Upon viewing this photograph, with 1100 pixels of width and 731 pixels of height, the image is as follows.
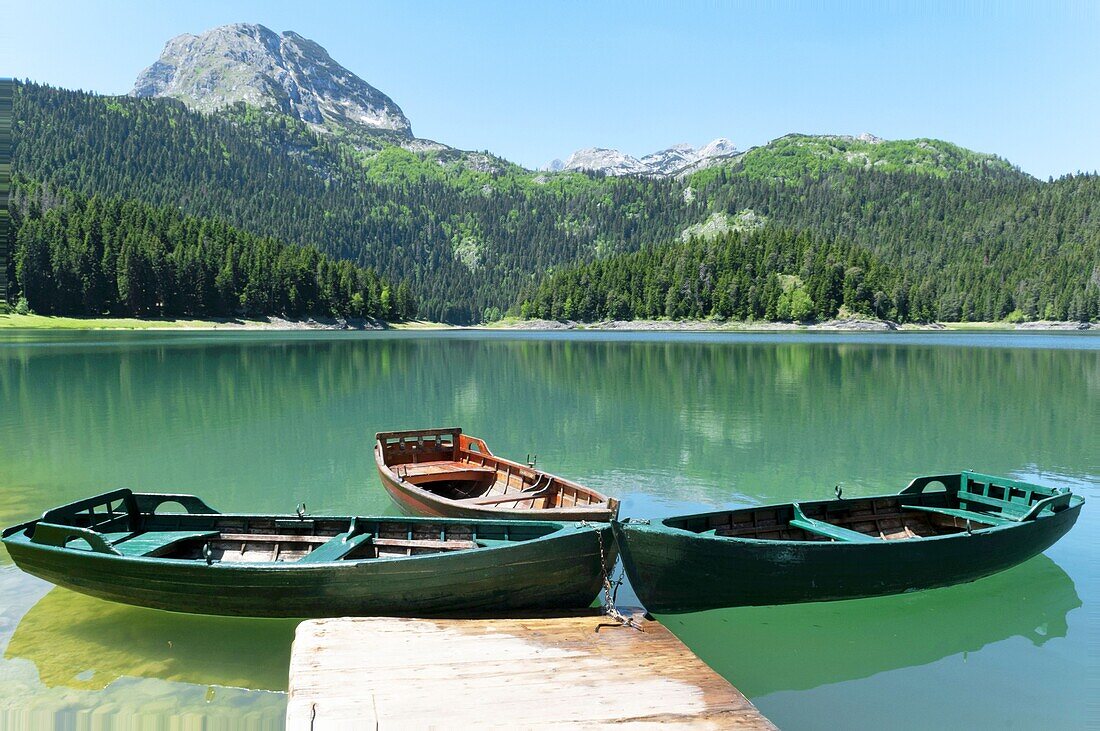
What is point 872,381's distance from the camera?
167ft

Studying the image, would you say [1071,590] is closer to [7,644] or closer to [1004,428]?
[7,644]

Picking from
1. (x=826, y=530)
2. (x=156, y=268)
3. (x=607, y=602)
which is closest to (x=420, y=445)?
(x=607, y=602)

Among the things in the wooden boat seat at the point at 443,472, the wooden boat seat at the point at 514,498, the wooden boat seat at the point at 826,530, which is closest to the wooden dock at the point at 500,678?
the wooden boat seat at the point at 826,530

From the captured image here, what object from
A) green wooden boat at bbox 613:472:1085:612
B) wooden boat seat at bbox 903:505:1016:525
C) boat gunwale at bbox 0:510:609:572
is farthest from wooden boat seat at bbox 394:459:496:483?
wooden boat seat at bbox 903:505:1016:525

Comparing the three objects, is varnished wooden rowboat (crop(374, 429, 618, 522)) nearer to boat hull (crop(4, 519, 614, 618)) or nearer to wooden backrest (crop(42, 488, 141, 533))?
boat hull (crop(4, 519, 614, 618))

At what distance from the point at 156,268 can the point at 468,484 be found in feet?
460

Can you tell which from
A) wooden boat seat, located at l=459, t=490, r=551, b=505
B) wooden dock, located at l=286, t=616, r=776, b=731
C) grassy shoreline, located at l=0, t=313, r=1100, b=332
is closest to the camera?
wooden dock, located at l=286, t=616, r=776, b=731

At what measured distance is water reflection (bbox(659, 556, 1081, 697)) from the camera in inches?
403

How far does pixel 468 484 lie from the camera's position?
19.8m

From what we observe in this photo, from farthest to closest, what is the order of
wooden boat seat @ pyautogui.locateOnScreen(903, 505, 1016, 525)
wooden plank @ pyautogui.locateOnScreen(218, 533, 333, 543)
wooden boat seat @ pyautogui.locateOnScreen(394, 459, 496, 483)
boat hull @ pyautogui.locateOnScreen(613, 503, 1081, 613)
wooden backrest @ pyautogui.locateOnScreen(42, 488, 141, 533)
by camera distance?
wooden boat seat @ pyautogui.locateOnScreen(394, 459, 496, 483), wooden boat seat @ pyautogui.locateOnScreen(903, 505, 1016, 525), wooden backrest @ pyautogui.locateOnScreen(42, 488, 141, 533), wooden plank @ pyautogui.locateOnScreen(218, 533, 333, 543), boat hull @ pyautogui.locateOnScreen(613, 503, 1081, 613)

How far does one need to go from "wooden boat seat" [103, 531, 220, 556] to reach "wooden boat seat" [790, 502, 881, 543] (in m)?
10.9

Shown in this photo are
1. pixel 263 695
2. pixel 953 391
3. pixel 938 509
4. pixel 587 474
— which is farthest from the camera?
pixel 953 391

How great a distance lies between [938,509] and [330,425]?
83.2 ft

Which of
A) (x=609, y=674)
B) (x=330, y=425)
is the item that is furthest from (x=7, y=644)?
(x=330, y=425)
